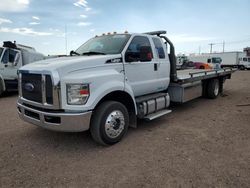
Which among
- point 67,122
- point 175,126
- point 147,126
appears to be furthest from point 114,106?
point 175,126

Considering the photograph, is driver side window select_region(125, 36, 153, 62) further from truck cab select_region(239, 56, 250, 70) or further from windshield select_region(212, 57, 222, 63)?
truck cab select_region(239, 56, 250, 70)

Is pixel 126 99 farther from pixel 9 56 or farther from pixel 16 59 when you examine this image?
pixel 9 56

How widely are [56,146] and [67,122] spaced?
0.98 metres

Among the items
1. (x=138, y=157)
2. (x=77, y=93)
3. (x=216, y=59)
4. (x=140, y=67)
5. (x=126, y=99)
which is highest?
(x=216, y=59)

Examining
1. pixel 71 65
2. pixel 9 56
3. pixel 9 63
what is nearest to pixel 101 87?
pixel 71 65

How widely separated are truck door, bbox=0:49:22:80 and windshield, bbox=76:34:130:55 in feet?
21.1

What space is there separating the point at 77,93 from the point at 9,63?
8461 millimetres

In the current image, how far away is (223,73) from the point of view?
31.9ft

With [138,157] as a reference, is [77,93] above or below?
above

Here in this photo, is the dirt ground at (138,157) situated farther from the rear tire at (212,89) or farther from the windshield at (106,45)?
the rear tire at (212,89)

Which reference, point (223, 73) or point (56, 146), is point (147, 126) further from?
point (223, 73)

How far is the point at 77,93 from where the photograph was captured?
152 inches

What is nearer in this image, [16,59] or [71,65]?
[71,65]

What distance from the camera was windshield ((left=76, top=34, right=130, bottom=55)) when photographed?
5023 mm
